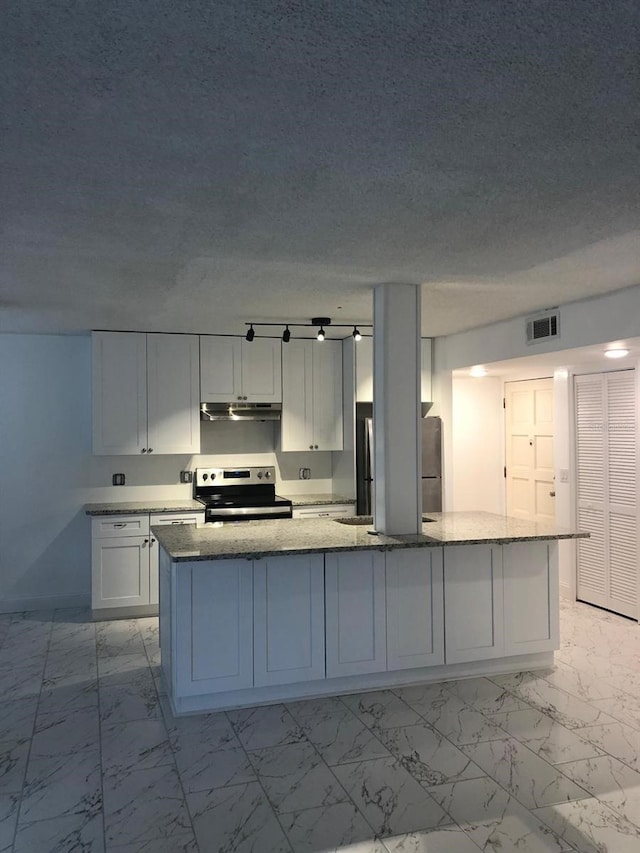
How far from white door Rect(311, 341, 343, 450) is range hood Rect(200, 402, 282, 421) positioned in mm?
385

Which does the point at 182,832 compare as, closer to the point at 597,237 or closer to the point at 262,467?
the point at 597,237

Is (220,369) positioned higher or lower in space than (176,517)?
higher

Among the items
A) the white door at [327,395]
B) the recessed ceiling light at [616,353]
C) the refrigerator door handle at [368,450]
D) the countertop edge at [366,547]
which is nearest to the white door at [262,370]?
the white door at [327,395]

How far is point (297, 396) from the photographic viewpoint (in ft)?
20.6

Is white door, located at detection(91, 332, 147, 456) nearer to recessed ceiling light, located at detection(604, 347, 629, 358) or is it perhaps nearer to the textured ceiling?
the textured ceiling

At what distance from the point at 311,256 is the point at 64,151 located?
1.51m

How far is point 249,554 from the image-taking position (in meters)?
3.61

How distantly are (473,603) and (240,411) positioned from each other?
2.85m

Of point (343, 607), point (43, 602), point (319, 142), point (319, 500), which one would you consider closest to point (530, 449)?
point (319, 500)

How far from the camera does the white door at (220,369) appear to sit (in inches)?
237

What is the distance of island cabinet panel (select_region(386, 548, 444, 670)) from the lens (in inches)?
159

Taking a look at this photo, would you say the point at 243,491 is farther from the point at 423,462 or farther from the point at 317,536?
the point at 317,536

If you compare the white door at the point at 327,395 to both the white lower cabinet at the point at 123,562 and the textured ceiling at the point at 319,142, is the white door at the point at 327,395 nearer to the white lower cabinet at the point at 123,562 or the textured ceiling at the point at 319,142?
the white lower cabinet at the point at 123,562

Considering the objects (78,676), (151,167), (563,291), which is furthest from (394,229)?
(78,676)
